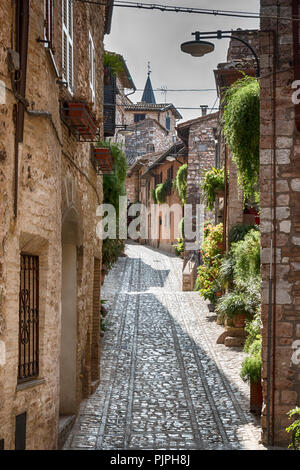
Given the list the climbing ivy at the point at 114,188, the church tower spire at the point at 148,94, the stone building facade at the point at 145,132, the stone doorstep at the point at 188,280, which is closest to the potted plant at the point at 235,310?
the climbing ivy at the point at 114,188

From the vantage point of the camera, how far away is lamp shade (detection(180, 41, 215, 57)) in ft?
33.6

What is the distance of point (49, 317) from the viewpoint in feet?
24.5

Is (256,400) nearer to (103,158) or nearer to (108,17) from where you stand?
(103,158)

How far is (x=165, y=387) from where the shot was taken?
12.1 metres

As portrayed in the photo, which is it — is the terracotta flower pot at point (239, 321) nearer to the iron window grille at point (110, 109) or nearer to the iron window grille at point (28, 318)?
the iron window grille at point (110, 109)

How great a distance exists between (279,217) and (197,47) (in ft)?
9.97

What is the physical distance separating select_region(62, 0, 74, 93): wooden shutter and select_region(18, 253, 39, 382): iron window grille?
3104mm

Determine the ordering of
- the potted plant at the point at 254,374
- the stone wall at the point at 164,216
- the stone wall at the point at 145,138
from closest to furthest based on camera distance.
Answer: the potted plant at the point at 254,374 < the stone wall at the point at 164,216 < the stone wall at the point at 145,138

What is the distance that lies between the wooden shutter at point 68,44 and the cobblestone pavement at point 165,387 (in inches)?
195

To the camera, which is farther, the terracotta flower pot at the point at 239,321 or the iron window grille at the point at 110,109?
the iron window grille at the point at 110,109

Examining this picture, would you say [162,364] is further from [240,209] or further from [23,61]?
[23,61]

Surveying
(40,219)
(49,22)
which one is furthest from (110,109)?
(40,219)

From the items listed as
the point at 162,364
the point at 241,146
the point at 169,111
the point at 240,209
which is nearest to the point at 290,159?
the point at 241,146

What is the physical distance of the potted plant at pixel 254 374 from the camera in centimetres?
1010
